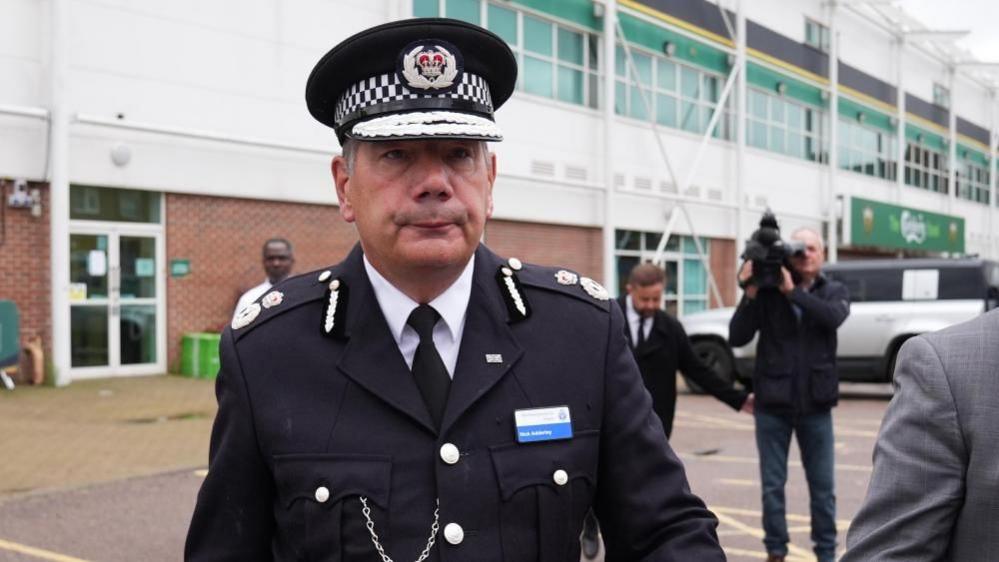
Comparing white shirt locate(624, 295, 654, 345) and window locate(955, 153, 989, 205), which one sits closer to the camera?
white shirt locate(624, 295, 654, 345)

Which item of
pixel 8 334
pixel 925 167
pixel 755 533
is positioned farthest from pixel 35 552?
pixel 925 167

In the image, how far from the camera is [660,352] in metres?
5.71

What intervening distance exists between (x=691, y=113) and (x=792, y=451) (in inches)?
599

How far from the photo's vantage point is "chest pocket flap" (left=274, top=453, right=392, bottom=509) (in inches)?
69.1

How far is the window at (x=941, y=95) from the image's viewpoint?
37281 mm

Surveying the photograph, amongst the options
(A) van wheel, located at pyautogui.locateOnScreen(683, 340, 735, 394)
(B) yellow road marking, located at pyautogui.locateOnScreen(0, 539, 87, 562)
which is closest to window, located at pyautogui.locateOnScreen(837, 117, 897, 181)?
(A) van wheel, located at pyautogui.locateOnScreen(683, 340, 735, 394)

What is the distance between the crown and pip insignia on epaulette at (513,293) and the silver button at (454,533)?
0.42m

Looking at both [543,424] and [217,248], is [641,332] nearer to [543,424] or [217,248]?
[543,424]

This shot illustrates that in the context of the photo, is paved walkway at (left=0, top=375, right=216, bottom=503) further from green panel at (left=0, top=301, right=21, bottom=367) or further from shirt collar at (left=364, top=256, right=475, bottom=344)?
shirt collar at (left=364, top=256, right=475, bottom=344)

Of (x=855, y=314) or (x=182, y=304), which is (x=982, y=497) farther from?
(x=182, y=304)

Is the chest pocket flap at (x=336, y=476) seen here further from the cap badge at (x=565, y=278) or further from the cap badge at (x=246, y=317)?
the cap badge at (x=565, y=278)

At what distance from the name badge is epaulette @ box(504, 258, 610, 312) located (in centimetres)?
28

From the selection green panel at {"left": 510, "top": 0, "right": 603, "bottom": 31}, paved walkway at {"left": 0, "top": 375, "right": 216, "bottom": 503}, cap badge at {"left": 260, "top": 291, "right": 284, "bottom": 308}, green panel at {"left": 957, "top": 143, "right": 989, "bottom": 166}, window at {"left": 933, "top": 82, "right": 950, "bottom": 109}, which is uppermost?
window at {"left": 933, "top": 82, "right": 950, "bottom": 109}

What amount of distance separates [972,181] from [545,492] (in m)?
44.5
